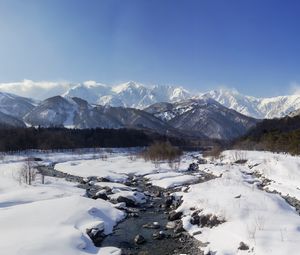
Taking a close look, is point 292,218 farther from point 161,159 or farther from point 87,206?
point 161,159

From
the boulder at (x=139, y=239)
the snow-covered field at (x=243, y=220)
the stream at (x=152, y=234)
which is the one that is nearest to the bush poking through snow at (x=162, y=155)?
the snow-covered field at (x=243, y=220)

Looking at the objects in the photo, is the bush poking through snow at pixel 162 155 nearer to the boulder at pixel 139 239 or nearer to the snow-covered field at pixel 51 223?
the snow-covered field at pixel 51 223

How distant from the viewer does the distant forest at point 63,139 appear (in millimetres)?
133000

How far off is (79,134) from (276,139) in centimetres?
8971

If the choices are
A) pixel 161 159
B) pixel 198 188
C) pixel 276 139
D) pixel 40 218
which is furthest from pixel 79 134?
pixel 40 218

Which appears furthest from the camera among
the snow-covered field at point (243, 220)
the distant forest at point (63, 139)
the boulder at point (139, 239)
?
the distant forest at point (63, 139)

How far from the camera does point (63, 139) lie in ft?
497

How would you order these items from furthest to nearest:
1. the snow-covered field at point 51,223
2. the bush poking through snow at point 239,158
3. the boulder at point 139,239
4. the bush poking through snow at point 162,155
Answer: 1. the bush poking through snow at point 162,155
2. the bush poking through snow at point 239,158
3. the boulder at point 139,239
4. the snow-covered field at point 51,223

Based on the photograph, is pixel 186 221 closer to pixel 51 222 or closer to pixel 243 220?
pixel 243 220

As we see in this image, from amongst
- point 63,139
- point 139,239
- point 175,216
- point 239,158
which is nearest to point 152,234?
point 139,239

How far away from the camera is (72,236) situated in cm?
2427

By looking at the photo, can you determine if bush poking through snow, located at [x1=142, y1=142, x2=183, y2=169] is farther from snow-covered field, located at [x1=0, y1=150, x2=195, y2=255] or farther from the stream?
the stream

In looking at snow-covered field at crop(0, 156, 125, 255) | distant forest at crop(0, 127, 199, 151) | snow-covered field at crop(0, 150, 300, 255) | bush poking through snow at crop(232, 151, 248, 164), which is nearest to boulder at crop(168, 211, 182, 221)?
snow-covered field at crop(0, 150, 300, 255)

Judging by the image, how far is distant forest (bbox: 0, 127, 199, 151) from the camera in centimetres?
13300
